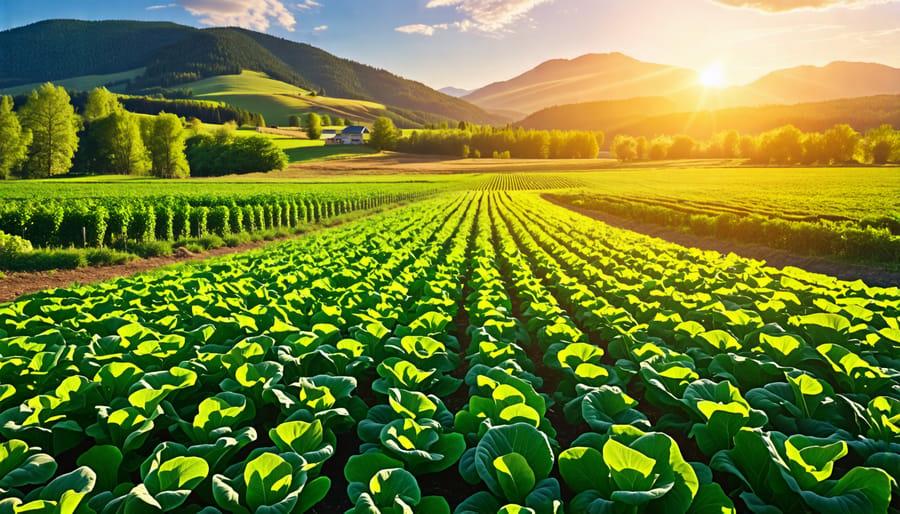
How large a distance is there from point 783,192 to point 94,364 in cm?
4546

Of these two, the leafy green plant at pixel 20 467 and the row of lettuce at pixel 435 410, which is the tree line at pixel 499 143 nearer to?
the row of lettuce at pixel 435 410

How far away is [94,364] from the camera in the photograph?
356 cm

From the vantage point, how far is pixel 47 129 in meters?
58.7

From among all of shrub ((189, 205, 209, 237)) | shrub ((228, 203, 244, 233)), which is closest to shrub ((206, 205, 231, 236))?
shrub ((228, 203, 244, 233))

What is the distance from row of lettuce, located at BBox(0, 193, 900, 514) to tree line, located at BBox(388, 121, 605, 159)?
123m

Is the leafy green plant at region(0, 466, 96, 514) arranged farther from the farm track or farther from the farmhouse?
the farmhouse

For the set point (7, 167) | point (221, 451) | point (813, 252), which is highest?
point (7, 167)

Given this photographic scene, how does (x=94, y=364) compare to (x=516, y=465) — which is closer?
(x=516, y=465)

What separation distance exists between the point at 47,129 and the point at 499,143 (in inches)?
4005

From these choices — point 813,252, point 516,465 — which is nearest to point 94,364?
point 516,465

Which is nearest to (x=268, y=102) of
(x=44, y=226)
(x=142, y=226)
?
(x=142, y=226)

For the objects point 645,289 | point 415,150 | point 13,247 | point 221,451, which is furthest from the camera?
point 415,150

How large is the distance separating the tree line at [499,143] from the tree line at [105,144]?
52.2 meters

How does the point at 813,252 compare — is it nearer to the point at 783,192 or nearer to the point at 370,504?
the point at 370,504
